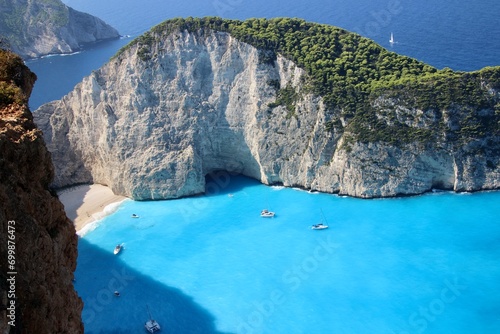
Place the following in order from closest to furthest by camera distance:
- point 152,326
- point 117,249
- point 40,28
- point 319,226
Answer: point 152,326
point 319,226
point 117,249
point 40,28

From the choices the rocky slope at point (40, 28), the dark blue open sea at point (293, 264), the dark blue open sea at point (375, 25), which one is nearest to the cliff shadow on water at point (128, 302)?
the dark blue open sea at point (293, 264)

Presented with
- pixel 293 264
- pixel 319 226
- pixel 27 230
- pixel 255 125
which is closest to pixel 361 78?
pixel 255 125

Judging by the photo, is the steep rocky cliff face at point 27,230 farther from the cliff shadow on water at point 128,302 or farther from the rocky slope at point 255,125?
the rocky slope at point 255,125

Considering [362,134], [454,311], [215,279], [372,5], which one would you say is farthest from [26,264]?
[372,5]

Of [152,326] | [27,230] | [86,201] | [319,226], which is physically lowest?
[152,326]

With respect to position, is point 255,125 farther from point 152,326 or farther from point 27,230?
point 27,230

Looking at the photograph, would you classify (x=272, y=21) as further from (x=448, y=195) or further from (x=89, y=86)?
(x=448, y=195)

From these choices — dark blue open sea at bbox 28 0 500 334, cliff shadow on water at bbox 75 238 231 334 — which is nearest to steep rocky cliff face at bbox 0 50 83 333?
cliff shadow on water at bbox 75 238 231 334
